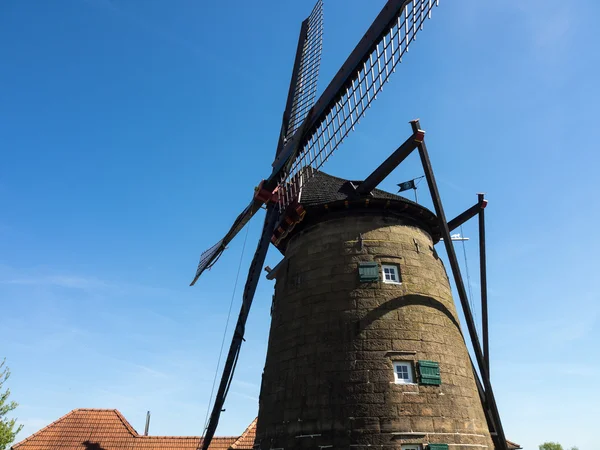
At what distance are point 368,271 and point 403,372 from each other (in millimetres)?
3105

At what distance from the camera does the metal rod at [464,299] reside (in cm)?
1144

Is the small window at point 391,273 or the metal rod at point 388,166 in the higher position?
the metal rod at point 388,166

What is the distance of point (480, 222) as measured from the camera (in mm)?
14477

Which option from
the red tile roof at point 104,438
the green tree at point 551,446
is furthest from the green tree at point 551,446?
the red tile roof at point 104,438

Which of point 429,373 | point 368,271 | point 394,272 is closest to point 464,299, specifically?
point 394,272

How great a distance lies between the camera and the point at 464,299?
38.8 feet

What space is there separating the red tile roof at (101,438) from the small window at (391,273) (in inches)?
494

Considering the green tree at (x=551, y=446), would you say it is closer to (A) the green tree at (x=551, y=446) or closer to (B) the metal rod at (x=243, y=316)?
(A) the green tree at (x=551, y=446)

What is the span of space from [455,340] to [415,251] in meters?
3.04

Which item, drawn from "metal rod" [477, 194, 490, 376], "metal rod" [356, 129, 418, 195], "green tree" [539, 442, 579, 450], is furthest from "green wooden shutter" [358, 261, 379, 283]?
"green tree" [539, 442, 579, 450]

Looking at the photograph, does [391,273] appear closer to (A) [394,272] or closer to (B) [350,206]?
(A) [394,272]

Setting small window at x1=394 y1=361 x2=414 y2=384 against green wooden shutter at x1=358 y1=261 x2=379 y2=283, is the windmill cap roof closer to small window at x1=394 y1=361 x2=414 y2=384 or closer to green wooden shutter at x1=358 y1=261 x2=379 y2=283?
green wooden shutter at x1=358 y1=261 x2=379 y2=283

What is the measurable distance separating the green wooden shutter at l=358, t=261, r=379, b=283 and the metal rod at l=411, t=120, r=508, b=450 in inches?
88.9

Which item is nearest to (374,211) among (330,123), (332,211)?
(332,211)
